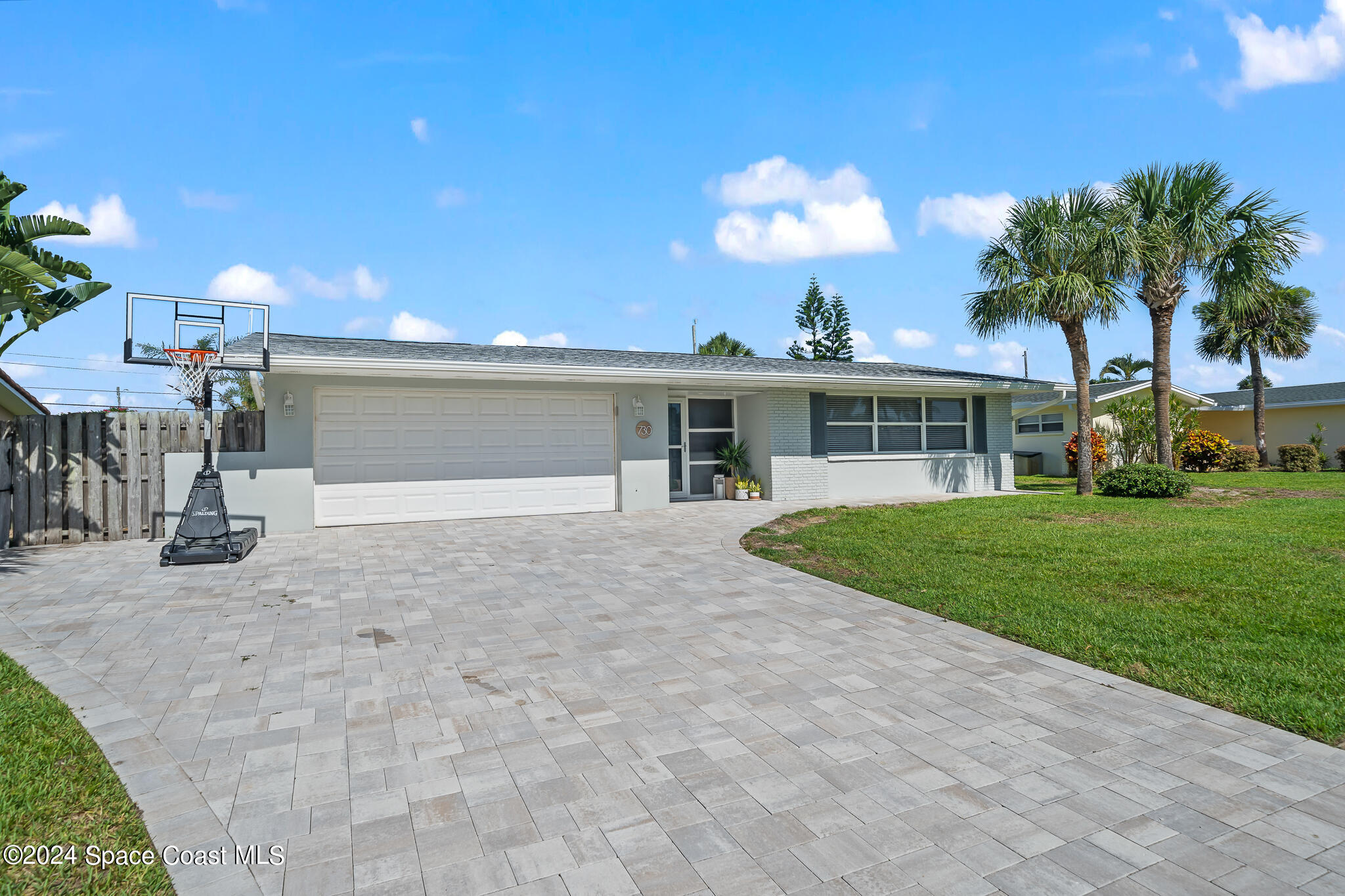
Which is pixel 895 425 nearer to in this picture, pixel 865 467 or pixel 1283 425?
pixel 865 467

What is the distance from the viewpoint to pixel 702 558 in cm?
826

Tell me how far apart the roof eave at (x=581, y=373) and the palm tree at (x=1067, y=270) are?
1539mm

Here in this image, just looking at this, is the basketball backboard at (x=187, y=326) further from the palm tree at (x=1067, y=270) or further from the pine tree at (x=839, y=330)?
the pine tree at (x=839, y=330)

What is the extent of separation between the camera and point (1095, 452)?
21.3 meters

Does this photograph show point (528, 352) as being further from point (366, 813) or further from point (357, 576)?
point (366, 813)

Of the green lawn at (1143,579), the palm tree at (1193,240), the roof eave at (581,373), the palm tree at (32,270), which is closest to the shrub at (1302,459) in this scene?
the palm tree at (1193,240)

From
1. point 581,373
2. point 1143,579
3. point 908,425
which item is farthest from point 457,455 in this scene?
point 908,425

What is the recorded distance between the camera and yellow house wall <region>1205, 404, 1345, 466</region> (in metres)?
24.7

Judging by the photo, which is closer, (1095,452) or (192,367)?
(192,367)

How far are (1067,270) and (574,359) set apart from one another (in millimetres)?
11187

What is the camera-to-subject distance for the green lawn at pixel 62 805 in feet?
7.26

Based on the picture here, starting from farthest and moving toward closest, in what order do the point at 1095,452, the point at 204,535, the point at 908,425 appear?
the point at 1095,452 → the point at 908,425 → the point at 204,535

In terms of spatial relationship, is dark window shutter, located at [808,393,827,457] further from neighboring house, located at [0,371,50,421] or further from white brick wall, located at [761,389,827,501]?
neighboring house, located at [0,371,50,421]

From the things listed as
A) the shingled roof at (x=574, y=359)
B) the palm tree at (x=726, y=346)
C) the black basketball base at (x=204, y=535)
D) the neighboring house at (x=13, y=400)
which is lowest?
the black basketball base at (x=204, y=535)
